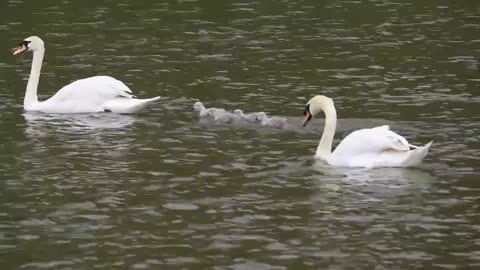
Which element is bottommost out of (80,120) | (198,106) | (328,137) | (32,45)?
(80,120)

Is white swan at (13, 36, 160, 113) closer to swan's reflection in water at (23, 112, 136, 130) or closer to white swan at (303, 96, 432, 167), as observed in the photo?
swan's reflection in water at (23, 112, 136, 130)

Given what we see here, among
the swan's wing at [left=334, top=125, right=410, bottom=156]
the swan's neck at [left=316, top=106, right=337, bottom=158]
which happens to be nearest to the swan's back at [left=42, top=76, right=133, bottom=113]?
the swan's neck at [left=316, top=106, right=337, bottom=158]

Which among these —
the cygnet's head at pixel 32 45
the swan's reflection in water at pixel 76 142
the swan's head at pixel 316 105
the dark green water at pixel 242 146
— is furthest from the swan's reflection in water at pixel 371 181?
the cygnet's head at pixel 32 45

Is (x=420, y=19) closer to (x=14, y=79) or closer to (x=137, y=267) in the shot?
(x=14, y=79)

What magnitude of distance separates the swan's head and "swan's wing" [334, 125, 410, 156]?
3.39 ft

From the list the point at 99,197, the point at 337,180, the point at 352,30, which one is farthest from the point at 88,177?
the point at 352,30

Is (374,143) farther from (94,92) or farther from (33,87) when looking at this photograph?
(33,87)

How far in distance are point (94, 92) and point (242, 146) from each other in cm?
400

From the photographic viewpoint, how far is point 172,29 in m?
29.0

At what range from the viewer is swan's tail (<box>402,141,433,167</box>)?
1622 centimetres

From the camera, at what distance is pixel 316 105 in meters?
18.1

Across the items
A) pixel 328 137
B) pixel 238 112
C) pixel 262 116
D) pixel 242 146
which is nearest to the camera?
pixel 328 137

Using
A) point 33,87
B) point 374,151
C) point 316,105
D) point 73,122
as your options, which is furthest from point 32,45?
point 374,151

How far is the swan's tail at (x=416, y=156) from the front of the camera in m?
16.2
